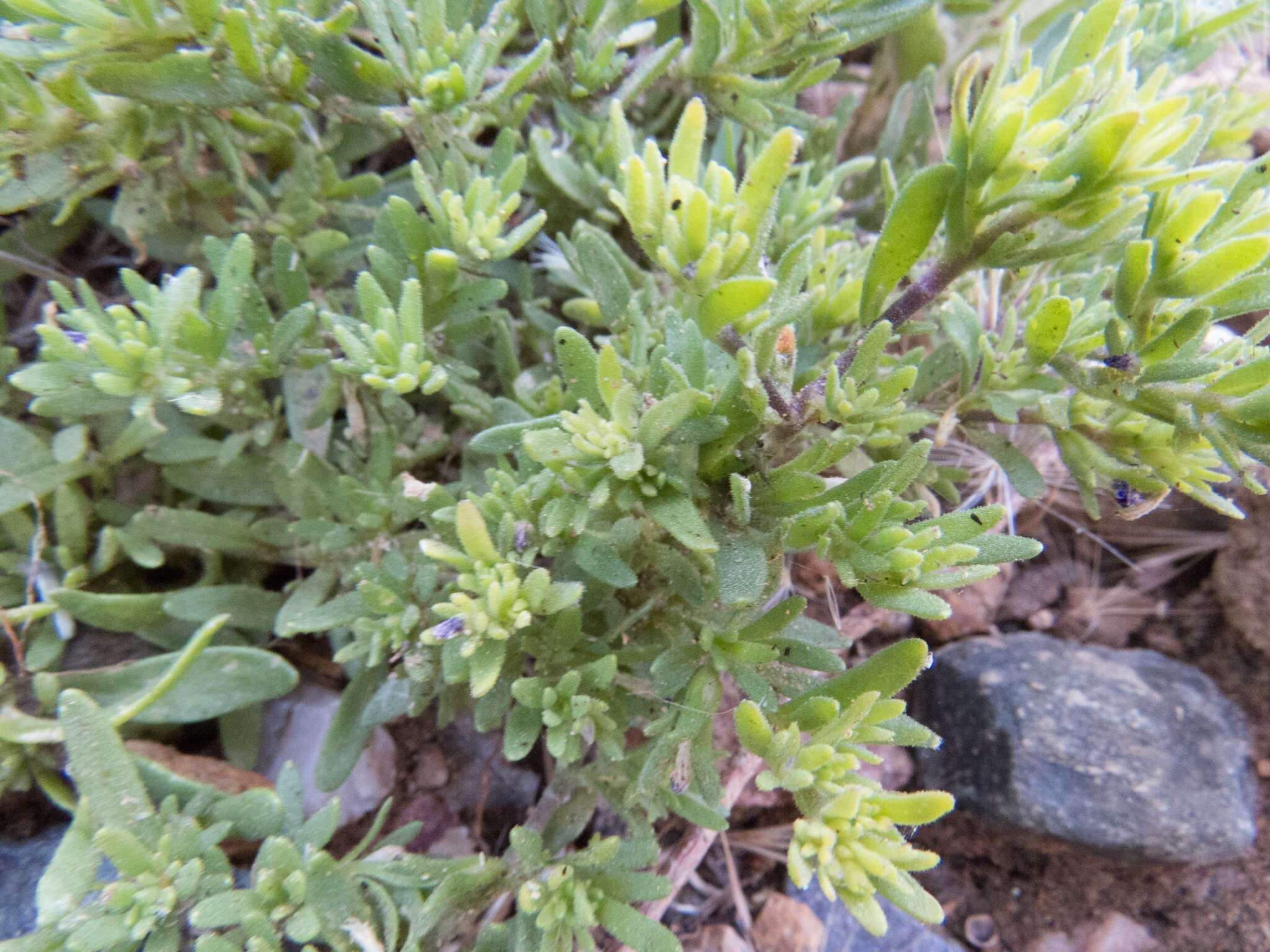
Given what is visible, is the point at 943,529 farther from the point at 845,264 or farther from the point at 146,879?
the point at 146,879

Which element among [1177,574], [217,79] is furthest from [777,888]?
[217,79]

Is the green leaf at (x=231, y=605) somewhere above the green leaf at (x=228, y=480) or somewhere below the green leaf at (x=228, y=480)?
below

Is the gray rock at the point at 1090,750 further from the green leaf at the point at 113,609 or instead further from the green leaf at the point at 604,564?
the green leaf at the point at 113,609

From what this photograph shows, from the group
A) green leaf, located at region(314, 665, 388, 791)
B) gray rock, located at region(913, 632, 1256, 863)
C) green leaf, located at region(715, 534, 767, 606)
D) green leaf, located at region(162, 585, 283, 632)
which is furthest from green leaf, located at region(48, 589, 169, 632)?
gray rock, located at region(913, 632, 1256, 863)

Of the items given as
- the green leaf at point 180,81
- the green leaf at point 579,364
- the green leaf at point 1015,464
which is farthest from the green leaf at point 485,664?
the green leaf at point 180,81

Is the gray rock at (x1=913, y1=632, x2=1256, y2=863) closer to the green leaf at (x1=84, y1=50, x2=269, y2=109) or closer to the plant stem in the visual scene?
the plant stem

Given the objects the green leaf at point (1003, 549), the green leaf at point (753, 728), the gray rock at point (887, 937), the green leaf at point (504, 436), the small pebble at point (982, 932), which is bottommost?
the small pebble at point (982, 932)

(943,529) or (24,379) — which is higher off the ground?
(24,379)
